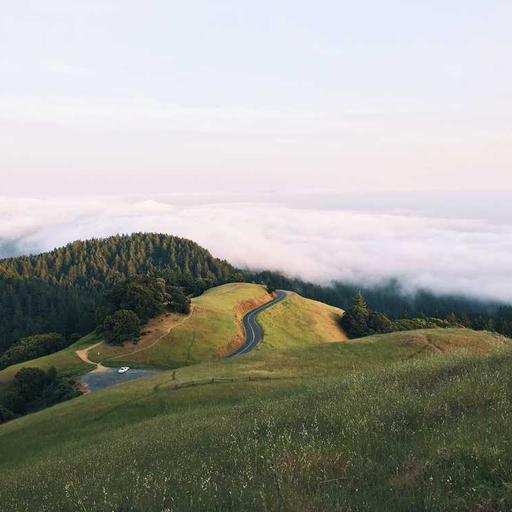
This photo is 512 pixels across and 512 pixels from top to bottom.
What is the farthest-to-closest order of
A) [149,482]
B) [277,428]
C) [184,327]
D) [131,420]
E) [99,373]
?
[184,327], [99,373], [131,420], [277,428], [149,482]

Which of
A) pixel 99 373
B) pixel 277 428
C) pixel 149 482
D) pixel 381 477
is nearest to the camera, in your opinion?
pixel 381 477

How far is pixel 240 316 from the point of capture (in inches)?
4906

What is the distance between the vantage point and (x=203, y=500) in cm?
856

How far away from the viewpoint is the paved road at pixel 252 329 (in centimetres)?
9849

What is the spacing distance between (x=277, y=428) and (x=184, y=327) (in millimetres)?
90487

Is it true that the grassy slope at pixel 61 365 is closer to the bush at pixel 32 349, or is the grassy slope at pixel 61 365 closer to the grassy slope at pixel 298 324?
the bush at pixel 32 349

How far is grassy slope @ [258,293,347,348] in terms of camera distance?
11244cm

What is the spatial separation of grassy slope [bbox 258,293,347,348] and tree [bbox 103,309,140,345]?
2795 centimetres

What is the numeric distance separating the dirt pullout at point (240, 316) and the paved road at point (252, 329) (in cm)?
123

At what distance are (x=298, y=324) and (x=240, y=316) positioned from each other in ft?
52.5

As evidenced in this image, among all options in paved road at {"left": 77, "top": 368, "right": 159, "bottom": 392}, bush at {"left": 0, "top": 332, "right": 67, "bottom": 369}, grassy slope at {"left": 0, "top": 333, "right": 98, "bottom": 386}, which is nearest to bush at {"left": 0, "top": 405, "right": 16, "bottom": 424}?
paved road at {"left": 77, "top": 368, "right": 159, "bottom": 392}

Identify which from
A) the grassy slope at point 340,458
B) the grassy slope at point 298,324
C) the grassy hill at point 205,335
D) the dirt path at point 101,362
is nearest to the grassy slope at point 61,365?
the grassy hill at point 205,335

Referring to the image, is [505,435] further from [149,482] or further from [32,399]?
[32,399]

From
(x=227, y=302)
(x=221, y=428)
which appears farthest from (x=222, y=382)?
(x=227, y=302)
